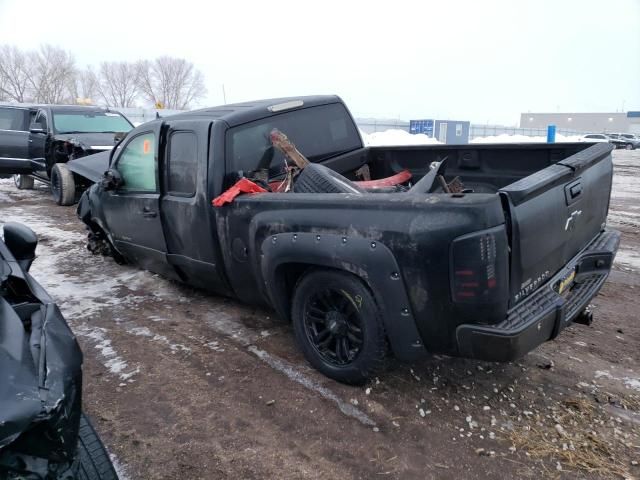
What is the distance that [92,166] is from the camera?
7.61 metres

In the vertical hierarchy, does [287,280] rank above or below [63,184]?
below

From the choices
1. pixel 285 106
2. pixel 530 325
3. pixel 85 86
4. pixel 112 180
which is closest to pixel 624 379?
pixel 530 325

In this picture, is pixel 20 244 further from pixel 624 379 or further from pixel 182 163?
pixel 624 379

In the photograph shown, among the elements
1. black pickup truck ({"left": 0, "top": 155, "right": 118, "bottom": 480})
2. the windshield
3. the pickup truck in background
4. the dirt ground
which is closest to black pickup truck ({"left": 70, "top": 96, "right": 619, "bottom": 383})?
the dirt ground

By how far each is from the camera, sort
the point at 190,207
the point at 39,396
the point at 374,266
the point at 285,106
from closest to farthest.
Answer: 1. the point at 39,396
2. the point at 374,266
3. the point at 190,207
4. the point at 285,106

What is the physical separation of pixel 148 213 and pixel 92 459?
2.69 metres

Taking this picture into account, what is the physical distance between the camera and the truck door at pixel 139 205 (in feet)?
14.4

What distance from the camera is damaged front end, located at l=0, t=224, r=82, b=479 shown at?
1.55 metres

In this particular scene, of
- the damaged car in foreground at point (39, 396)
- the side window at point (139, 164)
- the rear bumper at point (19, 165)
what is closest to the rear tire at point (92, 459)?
the damaged car in foreground at point (39, 396)

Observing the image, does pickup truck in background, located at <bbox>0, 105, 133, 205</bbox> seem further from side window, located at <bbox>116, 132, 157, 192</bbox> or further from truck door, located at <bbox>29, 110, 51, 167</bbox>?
side window, located at <bbox>116, 132, 157, 192</bbox>

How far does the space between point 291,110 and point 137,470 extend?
10.0 feet

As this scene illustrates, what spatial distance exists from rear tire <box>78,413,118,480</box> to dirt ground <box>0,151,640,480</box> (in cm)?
46

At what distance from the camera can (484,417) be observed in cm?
288

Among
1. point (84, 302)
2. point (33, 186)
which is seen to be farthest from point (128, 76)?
point (84, 302)
